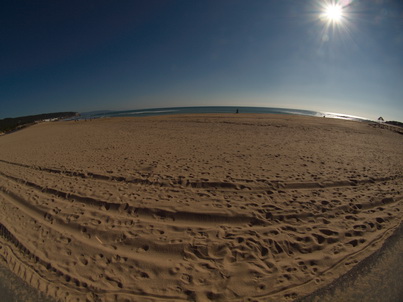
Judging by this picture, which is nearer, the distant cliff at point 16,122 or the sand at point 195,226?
the sand at point 195,226

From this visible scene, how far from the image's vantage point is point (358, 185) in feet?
21.4

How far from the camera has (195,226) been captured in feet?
14.7

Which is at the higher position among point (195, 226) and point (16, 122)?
point (16, 122)

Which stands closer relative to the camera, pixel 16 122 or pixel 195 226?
pixel 195 226

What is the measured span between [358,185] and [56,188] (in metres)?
12.2

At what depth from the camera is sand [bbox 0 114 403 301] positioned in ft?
10.5

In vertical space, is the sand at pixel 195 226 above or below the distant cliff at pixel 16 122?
below

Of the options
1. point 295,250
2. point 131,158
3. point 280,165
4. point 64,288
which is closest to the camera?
point 64,288

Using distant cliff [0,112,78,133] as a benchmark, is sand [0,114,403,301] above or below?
below

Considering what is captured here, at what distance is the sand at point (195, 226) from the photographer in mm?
3205

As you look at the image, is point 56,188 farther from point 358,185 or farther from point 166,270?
point 358,185

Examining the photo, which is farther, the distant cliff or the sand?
the distant cliff

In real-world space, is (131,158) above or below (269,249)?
above

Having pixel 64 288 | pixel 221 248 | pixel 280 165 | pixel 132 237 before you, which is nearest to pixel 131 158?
pixel 132 237
